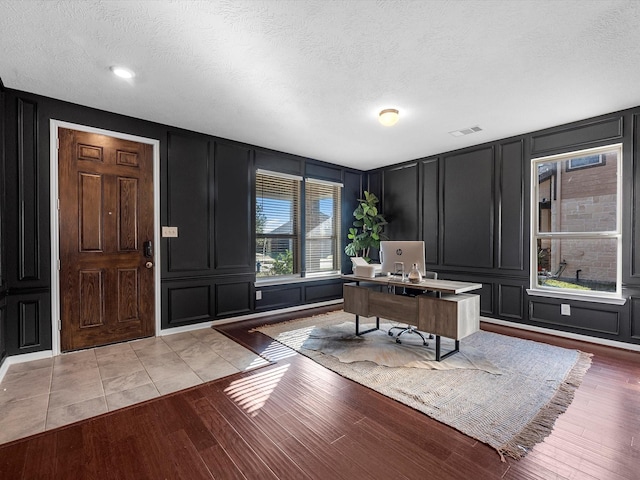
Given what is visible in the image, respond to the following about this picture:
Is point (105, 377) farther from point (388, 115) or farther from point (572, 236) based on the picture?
point (572, 236)

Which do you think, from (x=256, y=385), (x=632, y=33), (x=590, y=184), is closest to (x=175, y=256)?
(x=256, y=385)

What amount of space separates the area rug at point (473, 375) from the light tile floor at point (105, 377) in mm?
845

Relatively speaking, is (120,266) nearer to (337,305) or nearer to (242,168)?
(242,168)

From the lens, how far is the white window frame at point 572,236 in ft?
11.4

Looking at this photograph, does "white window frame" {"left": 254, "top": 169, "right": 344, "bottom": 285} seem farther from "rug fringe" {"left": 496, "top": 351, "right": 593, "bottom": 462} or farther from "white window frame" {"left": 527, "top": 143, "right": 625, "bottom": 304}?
"rug fringe" {"left": 496, "top": 351, "right": 593, "bottom": 462}

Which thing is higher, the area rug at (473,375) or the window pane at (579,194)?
the window pane at (579,194)

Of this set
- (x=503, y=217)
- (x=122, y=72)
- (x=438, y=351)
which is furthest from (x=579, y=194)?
(x=122, y=72)

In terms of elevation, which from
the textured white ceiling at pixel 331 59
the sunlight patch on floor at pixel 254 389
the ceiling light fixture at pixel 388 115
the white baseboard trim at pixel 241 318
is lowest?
the sunlight patch on floor at pixel 254 389

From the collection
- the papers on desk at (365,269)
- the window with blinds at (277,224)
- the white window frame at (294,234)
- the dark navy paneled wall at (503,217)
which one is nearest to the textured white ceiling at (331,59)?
the dark navy paneled wall at (503,217)

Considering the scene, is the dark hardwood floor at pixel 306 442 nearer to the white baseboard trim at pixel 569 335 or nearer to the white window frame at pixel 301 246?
the white baseboard trim at pixel 569 335

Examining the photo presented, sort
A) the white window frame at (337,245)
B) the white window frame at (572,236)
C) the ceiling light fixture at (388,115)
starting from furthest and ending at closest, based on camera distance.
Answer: the white window frame at (337,245), the white window frame at (572,236), the ceiling light fixture at (388,115)

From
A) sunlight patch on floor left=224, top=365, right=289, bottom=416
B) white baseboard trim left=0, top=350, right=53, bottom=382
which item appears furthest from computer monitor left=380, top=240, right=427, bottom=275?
white baseboard trim left=0, top=350, right=53, bottom=382

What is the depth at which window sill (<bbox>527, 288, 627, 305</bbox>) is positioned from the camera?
3.44 meters

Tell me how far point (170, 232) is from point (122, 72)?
1.85m
